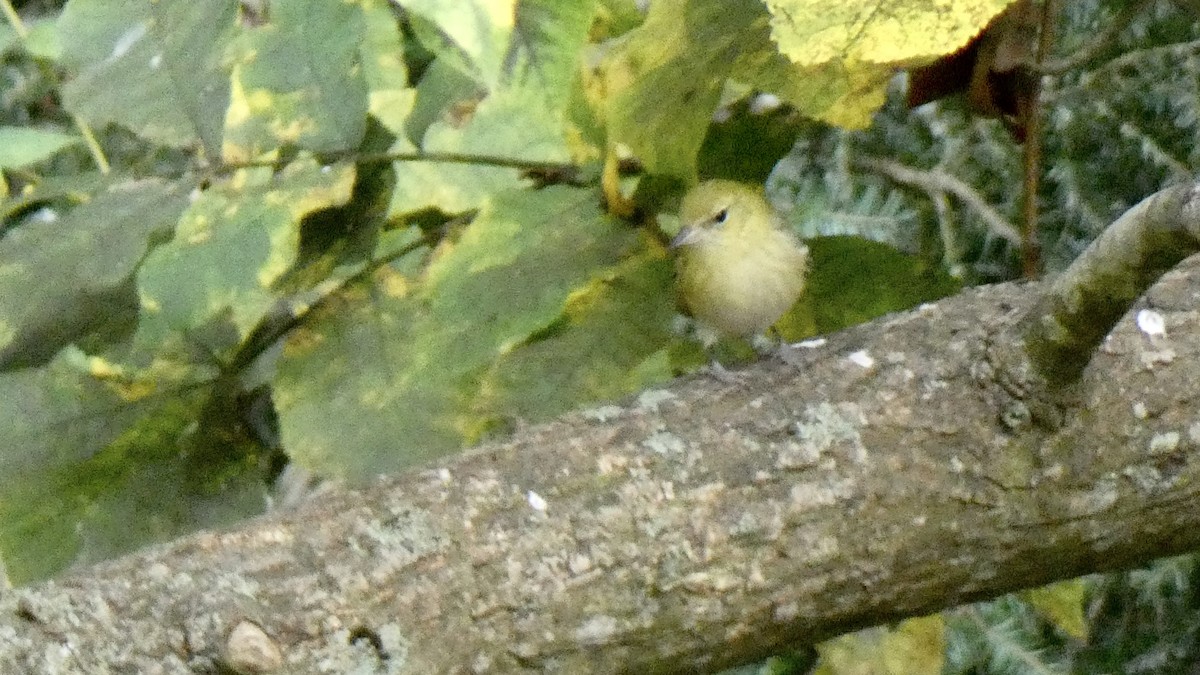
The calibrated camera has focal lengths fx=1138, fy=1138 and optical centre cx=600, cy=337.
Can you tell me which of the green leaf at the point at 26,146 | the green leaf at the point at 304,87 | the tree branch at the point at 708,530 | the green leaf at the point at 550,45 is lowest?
the tree branch at the point at 708,530

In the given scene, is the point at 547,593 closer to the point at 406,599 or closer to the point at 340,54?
the point at 406,599

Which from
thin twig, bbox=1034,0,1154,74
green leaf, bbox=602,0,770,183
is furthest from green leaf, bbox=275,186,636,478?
thin twig, bbox=1034,0,1154,74

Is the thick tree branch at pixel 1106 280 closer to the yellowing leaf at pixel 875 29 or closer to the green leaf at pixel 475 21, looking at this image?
the yellowing leaf at pixel 875 29

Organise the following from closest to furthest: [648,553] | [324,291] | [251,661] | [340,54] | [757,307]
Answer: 1. [251,661]
2. [648,553]
3. [340,54]
4. [324,291]
5. [757,307]

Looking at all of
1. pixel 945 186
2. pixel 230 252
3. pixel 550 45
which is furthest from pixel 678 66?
pixel 945 186

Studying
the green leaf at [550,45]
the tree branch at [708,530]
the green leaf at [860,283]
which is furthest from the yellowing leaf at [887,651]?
the green leaf at [550,45]

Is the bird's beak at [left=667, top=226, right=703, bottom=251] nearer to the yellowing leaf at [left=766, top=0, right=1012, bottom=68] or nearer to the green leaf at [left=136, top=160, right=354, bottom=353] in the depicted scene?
the green leaf at [left=136, top=160, right=354, bottom=353]

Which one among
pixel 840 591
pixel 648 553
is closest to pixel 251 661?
pixel 648 553
